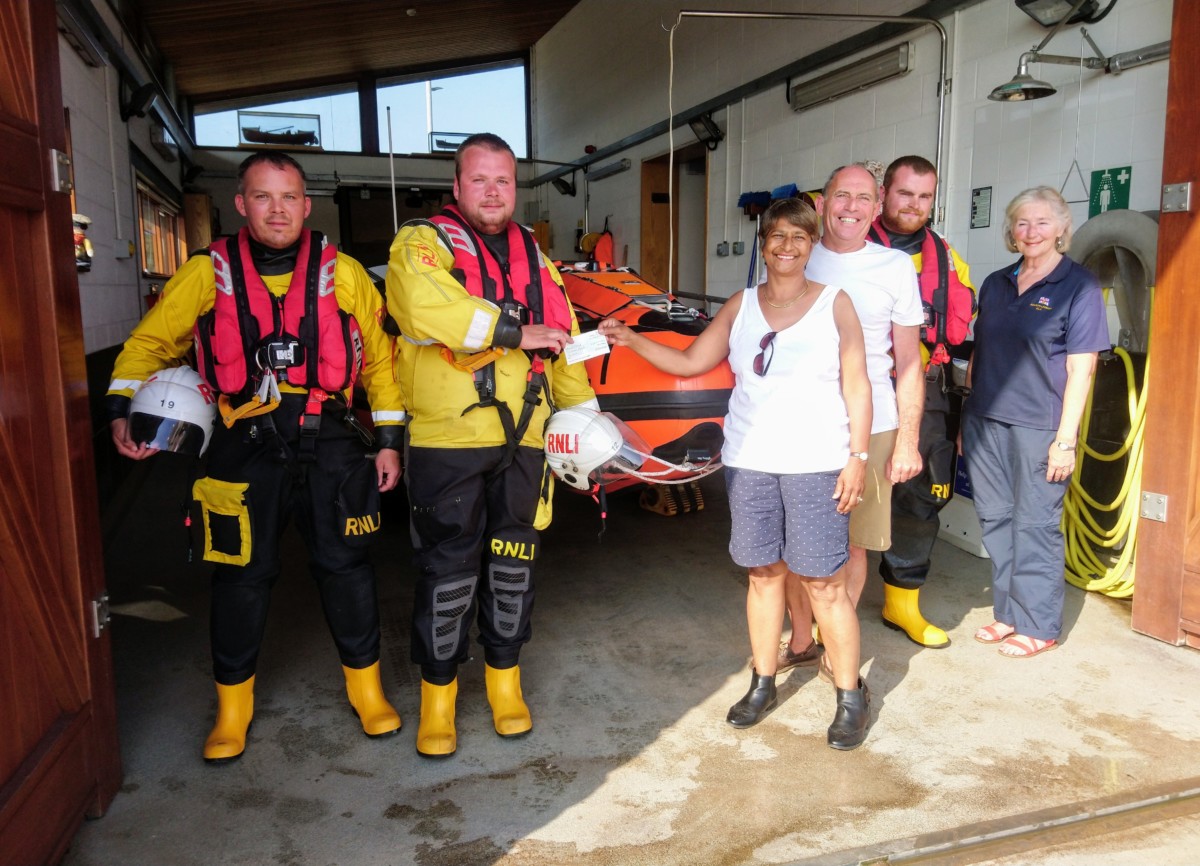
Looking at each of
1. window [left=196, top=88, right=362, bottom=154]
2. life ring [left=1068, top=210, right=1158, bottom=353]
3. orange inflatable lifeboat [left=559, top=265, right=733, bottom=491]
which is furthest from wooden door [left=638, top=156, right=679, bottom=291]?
orange inflatable lifeboat [left=559, top=265, right=733, bottom=491]

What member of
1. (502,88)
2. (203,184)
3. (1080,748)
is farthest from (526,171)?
(1080,748)

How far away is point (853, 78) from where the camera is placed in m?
4.96

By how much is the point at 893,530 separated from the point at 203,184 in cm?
1069

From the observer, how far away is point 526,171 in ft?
40.1

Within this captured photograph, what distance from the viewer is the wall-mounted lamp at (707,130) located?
A: 6.55 meters

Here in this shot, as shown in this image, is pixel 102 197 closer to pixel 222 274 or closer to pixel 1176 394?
pixel 222 274

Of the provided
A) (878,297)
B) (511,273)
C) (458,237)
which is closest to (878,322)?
(878,297)

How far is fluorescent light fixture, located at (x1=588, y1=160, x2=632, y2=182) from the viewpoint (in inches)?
335

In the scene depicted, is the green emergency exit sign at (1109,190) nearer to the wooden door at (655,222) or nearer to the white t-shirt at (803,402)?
the white t-shirt at (803,402)

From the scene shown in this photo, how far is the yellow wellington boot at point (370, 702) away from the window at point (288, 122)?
10719mm

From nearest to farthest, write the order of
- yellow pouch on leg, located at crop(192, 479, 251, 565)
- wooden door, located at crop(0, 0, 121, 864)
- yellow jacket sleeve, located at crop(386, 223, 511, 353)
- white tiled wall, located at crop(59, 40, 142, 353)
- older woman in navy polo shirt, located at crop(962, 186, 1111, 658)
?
1. wooden door, located at crop(0, 0, 121, 864)
2. yellow jacket sleeve, located at crop(386, 223, 511, 353)
3. yellow pouch on leg, located at crop(192, 479, 251, 565)
4. older woman in navy polo shirt, located at crop(962, 186, 1111, 658)
5. white tiled wall, located at crop(59, 40, 142, 353)

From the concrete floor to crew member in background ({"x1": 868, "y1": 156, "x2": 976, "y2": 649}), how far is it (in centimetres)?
14

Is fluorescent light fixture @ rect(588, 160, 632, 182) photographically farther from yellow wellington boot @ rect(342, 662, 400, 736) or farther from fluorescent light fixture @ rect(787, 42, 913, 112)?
yellow wellington boot @ rect(342, 662, 400, 736)

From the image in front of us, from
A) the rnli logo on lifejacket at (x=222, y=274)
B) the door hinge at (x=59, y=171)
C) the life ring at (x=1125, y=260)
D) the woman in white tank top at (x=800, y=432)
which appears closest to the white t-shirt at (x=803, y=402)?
the woman in white tank top at (x=800, y=432)
